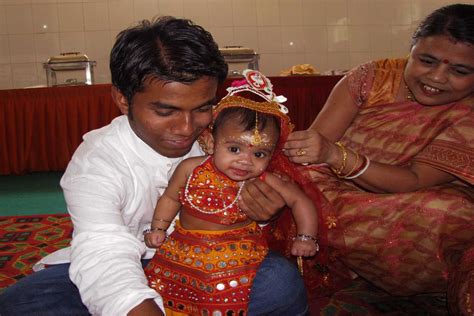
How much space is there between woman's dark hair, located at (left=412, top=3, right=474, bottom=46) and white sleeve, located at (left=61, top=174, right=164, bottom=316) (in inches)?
51.9

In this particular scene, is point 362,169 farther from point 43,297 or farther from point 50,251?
point 50,251

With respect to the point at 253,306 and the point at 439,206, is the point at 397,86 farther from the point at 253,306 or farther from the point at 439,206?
the point at 253,306

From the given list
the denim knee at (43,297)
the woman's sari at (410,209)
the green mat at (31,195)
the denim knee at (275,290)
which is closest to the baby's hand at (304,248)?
the denim knee at (275,290)

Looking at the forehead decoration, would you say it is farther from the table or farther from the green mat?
the table

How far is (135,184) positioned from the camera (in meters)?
1.50

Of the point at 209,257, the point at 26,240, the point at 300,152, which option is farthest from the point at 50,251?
the point at 300,152

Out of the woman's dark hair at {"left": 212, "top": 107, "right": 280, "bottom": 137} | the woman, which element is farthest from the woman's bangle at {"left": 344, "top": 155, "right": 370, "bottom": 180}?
the woman's dark hair at {"left": 212, "top": 107, "right": 280, "bottom": 137}

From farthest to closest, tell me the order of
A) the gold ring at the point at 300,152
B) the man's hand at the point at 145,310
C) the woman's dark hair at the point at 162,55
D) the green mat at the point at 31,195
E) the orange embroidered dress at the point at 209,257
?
the green mat at the point at 31,195
the gold ring at the point at 300,152
the orange embroidered dress at the point at 209,257
the woman's dark hair at the point at 162,55
the man's hand at the point at 145,310

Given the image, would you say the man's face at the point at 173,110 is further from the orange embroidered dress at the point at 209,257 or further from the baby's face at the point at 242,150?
the orange embroidered dress at the point at 209,257

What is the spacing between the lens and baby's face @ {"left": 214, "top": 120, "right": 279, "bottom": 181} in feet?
4.85

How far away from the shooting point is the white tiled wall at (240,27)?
7137 millimetres

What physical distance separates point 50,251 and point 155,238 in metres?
1.53

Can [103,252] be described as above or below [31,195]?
above

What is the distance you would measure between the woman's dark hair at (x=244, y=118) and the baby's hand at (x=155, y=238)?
0.38 meters
